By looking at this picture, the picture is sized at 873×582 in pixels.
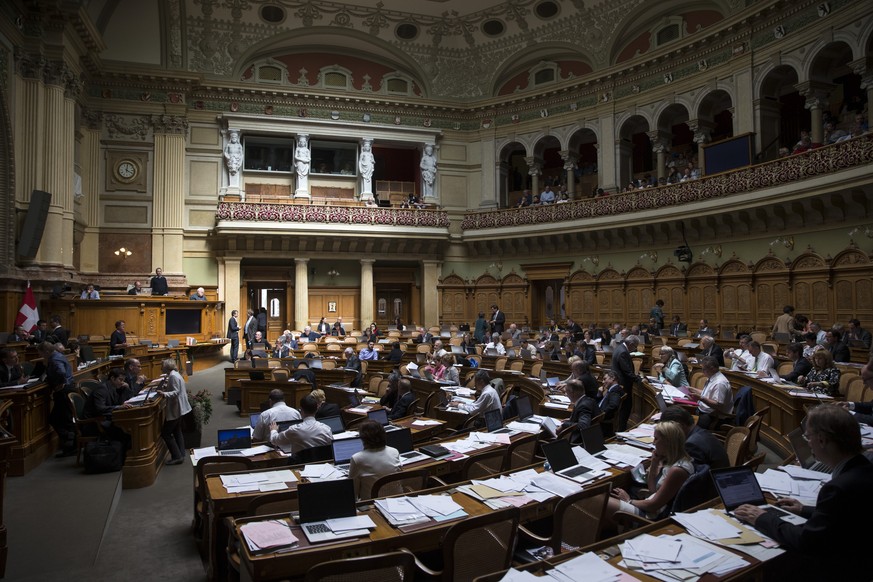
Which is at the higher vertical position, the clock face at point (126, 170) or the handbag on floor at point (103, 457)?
the clock face at point (126, 170)

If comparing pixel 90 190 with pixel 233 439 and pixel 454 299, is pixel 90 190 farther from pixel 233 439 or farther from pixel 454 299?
pixel 233 439

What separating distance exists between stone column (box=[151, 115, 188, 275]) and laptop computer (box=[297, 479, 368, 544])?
68.1 ft

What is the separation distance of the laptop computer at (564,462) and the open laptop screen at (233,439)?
10.9ft

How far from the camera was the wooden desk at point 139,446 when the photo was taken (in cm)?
749

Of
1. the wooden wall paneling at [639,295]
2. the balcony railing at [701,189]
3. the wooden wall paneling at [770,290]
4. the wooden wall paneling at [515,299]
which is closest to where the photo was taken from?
the balcony railing at [701,189]

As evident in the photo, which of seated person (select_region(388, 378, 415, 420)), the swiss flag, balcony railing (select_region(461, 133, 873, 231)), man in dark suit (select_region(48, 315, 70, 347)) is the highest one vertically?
balcony railing (select_region(461, 133, 873, 231))

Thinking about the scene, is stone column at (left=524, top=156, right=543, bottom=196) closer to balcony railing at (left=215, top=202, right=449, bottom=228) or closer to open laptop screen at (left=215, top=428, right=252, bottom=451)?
balcony railing at (left=215, top=202, right=449, bottom=228)

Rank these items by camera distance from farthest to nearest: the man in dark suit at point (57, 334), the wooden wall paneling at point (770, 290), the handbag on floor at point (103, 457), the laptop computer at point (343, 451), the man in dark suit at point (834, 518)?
the wooden wall paneling at point (770, 290) → the man in dark suit at point (57, 334) → the handbag on floor at point (103, 457) → the laptop computer at point (343, 451) → the man in dark suit at point (834, 518)

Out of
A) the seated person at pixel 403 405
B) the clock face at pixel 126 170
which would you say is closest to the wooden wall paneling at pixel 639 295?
the seated person at pixel 403 405

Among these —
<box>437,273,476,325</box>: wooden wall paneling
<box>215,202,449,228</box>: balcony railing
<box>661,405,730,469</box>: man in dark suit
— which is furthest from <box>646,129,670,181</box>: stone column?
<box>661,405,730,469</box>: man in dark suit

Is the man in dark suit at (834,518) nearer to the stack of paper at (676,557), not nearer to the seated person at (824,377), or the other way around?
the stack of paper at (676,557)

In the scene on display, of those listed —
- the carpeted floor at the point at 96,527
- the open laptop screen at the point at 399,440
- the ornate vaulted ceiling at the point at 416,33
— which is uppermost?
the ornate vaulted ceiling at the point at 416,33

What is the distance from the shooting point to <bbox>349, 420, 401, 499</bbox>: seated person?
16.0 feet

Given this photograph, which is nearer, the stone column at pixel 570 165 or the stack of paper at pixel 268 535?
the stack of paper at pixel 268 535
